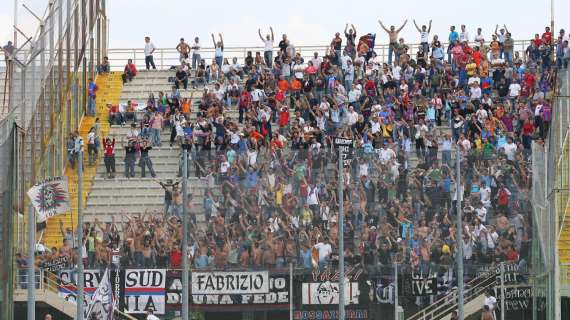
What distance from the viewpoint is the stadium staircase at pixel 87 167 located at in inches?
1563

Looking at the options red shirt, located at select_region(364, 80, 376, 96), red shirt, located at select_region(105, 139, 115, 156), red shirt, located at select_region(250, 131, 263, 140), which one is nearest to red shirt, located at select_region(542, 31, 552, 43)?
red shirt, located at select_region(364, 80, 376, 96)

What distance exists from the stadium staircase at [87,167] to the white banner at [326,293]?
19.8ft

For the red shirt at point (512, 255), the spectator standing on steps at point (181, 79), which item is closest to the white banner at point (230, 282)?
the red shirt at point (512, 255)

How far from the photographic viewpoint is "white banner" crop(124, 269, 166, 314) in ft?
126

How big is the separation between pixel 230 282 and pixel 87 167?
27.5ft

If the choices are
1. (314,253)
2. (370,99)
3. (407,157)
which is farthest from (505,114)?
(314,253)

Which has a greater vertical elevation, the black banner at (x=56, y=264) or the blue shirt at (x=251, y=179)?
the blue shirt at (x=251, y=179)

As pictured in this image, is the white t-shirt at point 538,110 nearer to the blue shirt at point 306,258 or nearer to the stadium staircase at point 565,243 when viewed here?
the stadium staircase at point 565,243

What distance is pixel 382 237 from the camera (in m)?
38.8

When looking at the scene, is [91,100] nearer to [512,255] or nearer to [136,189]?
[136,189]

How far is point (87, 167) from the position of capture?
45.4 m

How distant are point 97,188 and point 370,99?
11.1m

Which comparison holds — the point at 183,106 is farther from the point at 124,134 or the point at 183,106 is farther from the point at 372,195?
the point at 372,195

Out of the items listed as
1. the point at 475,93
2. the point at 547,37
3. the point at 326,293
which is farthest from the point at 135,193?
the point at 547,37
